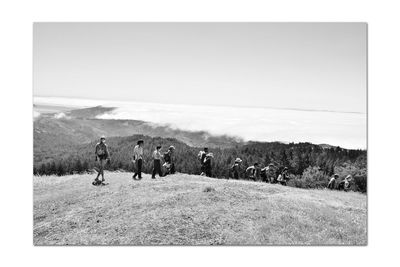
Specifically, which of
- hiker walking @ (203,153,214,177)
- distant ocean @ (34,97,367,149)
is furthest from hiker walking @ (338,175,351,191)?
hiker walking @ (203,153,214,177)

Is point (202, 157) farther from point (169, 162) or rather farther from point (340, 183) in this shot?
point (340, 183)

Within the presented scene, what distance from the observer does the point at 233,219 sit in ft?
31.8

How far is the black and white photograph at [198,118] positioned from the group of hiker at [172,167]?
0.02 meters

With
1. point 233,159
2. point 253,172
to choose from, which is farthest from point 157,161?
point 253,172

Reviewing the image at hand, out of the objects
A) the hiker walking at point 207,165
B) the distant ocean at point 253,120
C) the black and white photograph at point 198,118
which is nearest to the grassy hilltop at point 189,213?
the black and white photograph at point 198,118

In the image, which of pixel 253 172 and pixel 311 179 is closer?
pixel 311 179

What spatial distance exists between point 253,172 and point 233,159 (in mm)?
509

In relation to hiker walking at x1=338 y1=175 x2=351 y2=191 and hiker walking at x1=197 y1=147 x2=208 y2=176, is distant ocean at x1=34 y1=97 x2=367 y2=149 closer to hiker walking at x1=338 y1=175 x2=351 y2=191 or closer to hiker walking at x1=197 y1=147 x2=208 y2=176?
hiker walking at x1=197 y1=147 x2=208 y2=176

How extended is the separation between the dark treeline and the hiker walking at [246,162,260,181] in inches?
4.3

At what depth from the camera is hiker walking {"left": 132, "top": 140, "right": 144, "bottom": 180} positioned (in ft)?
34.4

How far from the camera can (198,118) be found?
10.5m

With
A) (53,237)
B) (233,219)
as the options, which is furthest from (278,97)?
(53,237)
